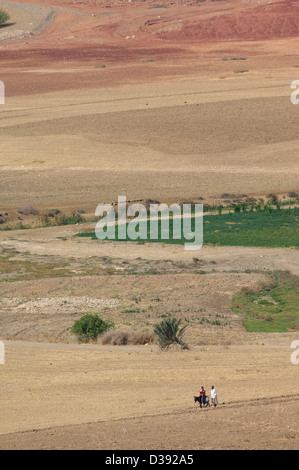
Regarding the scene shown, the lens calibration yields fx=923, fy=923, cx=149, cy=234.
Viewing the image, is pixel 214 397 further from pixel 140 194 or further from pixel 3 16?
pixel 3 16

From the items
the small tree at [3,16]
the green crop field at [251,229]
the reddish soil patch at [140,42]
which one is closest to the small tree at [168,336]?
the green crop field at [251,229]

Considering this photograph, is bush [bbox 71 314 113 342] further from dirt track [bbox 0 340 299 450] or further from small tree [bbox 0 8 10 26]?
small tree [bbox 0 8 10 26]

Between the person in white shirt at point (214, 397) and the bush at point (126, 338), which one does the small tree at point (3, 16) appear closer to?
the bush at point (126, 338)

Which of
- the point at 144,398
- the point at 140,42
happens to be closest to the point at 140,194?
the point at 144,398

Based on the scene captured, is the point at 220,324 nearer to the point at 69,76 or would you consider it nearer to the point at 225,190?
the point at 225,190

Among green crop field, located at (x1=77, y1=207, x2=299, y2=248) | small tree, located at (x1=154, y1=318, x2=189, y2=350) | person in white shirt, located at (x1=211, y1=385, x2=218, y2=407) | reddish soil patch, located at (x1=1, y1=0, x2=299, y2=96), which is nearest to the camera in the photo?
person in white shirt, located at (x1=211, y1=385, x2=218, y2=407)

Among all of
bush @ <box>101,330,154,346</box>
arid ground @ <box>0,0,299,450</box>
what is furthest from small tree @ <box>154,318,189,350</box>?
bush @ <box>101,330,154,346</box>
